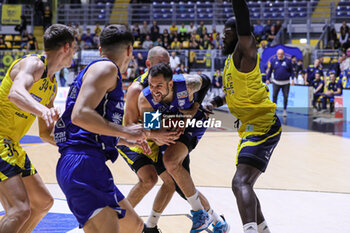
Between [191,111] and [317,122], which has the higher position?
[191,111]

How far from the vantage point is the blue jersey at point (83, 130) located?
2781 mm

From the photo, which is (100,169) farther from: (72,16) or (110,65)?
(72,16)

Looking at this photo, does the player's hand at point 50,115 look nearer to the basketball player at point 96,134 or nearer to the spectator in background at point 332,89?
the basketball player at point 96,134

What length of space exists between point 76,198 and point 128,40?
1.00 meters

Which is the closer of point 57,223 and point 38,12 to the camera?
point 57,223

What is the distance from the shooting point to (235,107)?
383 cm

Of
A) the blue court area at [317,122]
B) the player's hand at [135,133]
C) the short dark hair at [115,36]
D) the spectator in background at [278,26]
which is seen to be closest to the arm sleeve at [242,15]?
the short dark hair at [115,36]

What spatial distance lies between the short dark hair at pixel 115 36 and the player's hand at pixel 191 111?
5.02ft

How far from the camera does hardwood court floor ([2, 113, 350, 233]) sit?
15.4ft

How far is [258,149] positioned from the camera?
3613 millimetres

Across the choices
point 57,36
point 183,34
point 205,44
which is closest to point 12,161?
point 57,36

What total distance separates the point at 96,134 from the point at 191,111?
5.65ft

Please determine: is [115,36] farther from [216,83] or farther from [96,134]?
[216,83]

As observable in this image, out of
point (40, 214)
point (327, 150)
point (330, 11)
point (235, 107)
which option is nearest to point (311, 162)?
point (327, 150)
